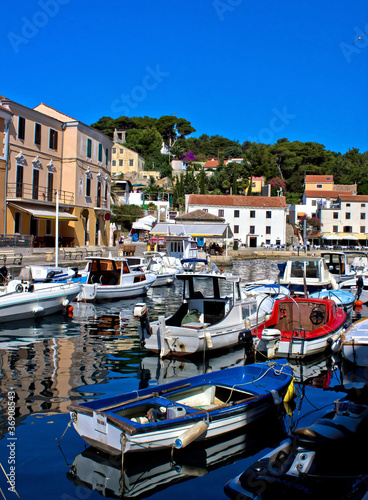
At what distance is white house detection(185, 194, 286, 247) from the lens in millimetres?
70938

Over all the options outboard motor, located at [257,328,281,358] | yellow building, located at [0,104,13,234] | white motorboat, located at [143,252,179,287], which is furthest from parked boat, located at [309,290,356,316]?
yellow building, located at [0,104,13,234]

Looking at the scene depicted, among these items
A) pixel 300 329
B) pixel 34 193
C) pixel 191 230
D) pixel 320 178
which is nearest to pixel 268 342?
pixel 300 329

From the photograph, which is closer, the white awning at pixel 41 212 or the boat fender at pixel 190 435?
the boat fender at pixel 190 435

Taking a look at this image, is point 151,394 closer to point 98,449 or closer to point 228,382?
point 98,449

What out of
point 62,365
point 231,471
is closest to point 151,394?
point 231,471

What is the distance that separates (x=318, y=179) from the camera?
9006cm

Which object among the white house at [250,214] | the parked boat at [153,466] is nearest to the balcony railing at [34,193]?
the white house at [250,214]

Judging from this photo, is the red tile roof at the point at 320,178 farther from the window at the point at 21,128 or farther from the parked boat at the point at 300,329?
the parked boat at the point at 300,329

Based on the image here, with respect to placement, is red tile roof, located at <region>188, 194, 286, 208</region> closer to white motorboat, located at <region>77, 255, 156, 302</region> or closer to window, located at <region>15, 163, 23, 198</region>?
window, located at <region>15, 163, 23, 198</region>

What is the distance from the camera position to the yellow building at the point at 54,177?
3681 cm

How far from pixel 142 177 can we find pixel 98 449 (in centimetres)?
8510

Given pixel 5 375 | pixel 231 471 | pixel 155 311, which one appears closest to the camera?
pixel 231 471

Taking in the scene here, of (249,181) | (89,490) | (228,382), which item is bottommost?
(89,490)

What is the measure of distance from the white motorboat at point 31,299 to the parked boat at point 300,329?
9.09 meters
